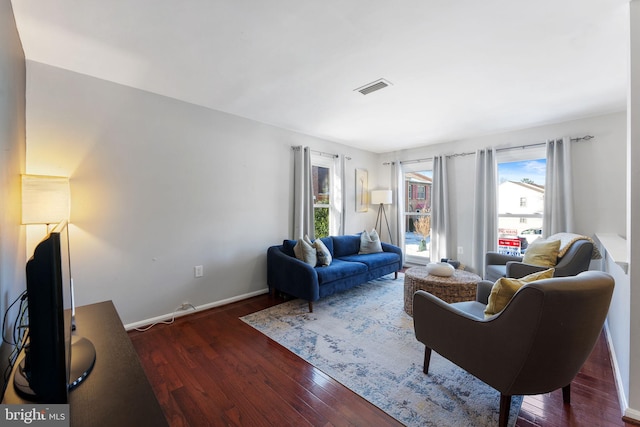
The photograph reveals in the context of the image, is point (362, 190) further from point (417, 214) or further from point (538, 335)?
point (538, 335)

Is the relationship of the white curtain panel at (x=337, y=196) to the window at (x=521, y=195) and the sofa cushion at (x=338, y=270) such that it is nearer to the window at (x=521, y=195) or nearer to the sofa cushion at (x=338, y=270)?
A: the sofa cushion at (x=338, y=270)

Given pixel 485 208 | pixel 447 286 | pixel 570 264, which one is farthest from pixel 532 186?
pixel 447 286

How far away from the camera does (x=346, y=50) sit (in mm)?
1999

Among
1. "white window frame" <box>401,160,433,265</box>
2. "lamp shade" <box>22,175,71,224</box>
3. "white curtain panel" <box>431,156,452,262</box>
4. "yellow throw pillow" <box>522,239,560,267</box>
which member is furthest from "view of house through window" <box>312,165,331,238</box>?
"lamp shade" <box>22,175,71,224</box>

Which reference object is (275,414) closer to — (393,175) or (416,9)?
(416,9)

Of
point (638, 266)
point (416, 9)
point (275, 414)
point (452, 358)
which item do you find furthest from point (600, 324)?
point (416, 9)

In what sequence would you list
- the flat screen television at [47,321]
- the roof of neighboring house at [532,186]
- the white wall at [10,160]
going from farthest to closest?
1. the roof of neighboring house at [532,186]
2. the white wall at [10,160]
3. the flat screen television at [47,321]

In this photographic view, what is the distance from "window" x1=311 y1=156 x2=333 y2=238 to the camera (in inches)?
179

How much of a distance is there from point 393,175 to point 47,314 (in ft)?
17.3

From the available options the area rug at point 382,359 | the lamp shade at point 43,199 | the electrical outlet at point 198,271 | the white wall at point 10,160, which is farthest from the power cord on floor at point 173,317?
the lamp shade at point 43,199

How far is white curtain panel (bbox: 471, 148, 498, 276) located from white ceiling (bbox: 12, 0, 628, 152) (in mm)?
1071

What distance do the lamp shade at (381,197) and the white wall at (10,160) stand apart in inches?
184

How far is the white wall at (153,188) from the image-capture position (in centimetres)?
231

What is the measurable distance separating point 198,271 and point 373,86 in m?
2.73
